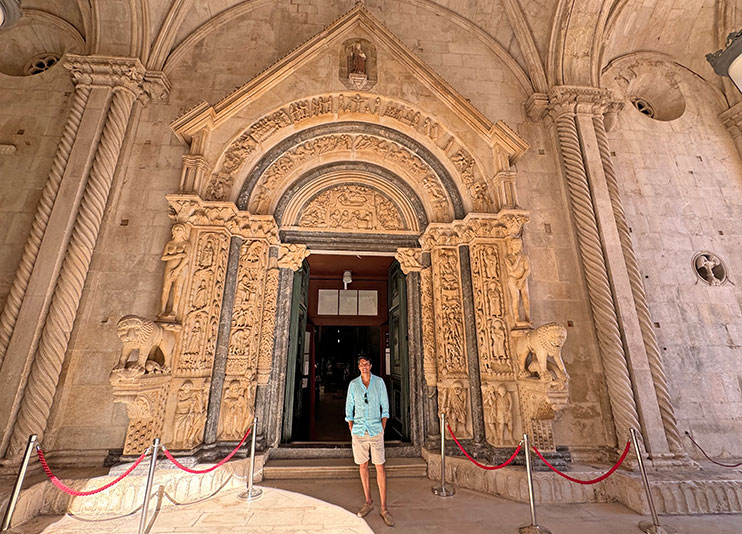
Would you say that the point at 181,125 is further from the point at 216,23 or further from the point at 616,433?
the point at 616,433

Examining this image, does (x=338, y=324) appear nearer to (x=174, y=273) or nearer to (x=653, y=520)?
(x=174, y=273)

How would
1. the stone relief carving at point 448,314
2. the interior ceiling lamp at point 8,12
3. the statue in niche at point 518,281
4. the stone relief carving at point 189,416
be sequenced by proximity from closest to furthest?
the interior ceiling lamp at point 8,12 < the stone relief carving at point 189,416 < the statue in niche at point 518,281 < the stone relief carving at point 448,314

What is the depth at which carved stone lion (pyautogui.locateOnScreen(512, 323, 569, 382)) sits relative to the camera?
3510 mm

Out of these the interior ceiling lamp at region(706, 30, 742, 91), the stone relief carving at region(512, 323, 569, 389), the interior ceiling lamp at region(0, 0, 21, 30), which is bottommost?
the stone relief carving at region(512, 323, 569, 389)

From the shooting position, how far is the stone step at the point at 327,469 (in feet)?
12.8

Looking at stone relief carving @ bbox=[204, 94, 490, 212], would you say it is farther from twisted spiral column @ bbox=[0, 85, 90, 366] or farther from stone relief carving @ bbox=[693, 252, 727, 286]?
stone relief carving @ bbox=[693, 252, 727, 286]

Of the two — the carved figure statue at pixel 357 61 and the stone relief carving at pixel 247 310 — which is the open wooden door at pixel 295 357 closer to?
the stone relief carving at pixel 247 310

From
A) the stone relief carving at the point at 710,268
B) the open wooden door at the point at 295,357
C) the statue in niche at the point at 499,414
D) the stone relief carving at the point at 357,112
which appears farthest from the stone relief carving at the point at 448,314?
the stone relief carving at the point at 710,268

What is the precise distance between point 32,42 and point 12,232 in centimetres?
387

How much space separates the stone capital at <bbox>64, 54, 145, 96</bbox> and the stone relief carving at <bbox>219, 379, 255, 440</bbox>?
4.85 metres

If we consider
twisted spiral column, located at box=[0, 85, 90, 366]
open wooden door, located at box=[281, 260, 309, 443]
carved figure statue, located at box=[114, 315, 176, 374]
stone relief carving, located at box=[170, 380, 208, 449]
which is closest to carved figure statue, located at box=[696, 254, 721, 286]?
open wooden door, located at box=[281, 260, 309, 443]

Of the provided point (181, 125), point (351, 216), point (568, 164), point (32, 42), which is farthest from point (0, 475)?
point (568, 164)

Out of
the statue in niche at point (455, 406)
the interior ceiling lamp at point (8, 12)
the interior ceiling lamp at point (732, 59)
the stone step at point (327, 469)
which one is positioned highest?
the interior ceiling lamp at point (8, 12)

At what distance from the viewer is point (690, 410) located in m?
4.44
